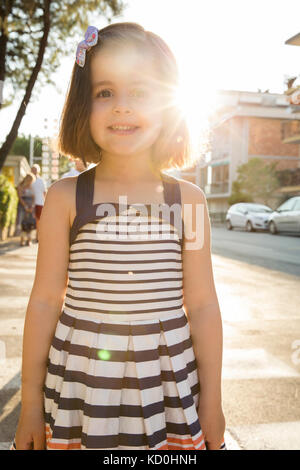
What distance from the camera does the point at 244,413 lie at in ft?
8.27

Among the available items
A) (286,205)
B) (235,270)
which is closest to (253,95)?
(286,205)

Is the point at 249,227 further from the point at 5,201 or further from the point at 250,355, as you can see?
the point at 250,355

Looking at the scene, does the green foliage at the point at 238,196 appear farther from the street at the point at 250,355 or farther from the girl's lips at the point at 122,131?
the girl's lips at the point at 122,131

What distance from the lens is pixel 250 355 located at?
3455 millimetres

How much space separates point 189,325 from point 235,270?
267 inches

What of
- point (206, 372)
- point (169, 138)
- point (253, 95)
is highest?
point (253, 95)

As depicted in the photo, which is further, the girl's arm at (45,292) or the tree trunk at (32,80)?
the tree trunk at (32,80)

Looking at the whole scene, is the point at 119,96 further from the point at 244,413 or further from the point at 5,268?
the point at 5,268

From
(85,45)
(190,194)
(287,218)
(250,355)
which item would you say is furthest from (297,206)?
(85,45)

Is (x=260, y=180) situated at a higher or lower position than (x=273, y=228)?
higher

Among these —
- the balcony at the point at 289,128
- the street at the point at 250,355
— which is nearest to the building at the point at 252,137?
the balcony at the point at 289,128

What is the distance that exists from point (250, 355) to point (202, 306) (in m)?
2.30

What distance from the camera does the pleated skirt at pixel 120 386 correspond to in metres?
1.15

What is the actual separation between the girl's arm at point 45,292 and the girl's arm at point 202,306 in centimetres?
35
